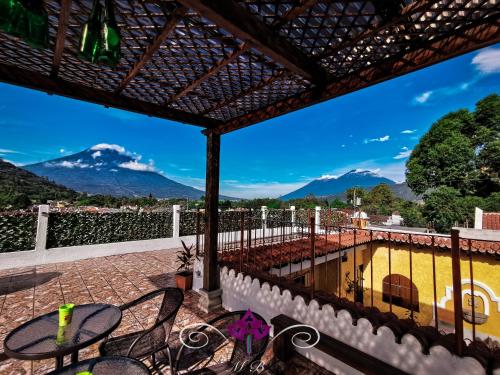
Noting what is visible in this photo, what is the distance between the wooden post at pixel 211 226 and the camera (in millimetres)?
3766

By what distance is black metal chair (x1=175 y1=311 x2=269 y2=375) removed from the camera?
1.77 metres

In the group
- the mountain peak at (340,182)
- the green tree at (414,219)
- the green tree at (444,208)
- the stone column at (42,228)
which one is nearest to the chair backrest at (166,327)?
the stone column at (42,228)

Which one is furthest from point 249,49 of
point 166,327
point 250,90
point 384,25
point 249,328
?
point 166,327

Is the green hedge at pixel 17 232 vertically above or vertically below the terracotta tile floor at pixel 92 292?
above

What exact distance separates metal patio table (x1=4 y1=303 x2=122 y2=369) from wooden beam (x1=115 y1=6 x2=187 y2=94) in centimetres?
232

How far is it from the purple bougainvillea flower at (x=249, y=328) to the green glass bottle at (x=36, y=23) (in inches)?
84.6

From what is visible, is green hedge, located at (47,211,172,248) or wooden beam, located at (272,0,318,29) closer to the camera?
wooden beam, located at (272,0,318,29)

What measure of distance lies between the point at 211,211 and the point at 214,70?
7.64ft

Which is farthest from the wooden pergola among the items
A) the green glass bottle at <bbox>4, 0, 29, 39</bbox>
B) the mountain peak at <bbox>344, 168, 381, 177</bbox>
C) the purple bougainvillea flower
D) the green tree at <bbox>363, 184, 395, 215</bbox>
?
the mountain peak at <bbox>344, 168, 381, 177</bbox>

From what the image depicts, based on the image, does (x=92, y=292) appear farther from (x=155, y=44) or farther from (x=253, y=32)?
(x=253, y=32)

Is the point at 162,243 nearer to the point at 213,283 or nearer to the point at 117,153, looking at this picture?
the point at 213,283

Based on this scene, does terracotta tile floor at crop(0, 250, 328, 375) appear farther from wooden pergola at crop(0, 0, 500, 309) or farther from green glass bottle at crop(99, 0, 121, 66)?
wooden pergola at crop(0, 0, 500, 309)

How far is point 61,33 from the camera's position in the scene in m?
1.64

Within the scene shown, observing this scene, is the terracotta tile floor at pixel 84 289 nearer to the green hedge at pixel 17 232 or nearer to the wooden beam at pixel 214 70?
the green hedge at pixel 17 232
